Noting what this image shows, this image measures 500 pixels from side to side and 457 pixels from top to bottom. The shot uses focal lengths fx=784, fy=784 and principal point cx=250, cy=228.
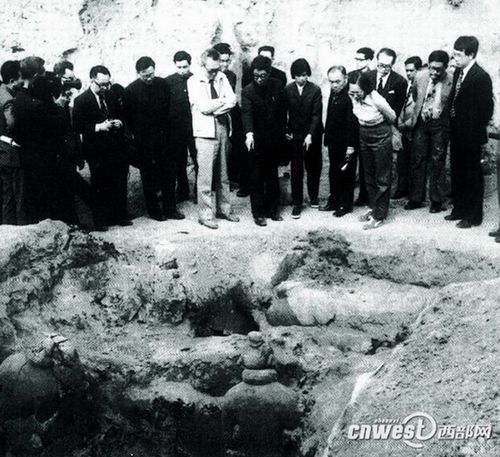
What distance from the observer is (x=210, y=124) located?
8.37m

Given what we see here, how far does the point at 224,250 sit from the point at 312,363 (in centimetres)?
177

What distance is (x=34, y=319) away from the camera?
Result: 23.5 ft

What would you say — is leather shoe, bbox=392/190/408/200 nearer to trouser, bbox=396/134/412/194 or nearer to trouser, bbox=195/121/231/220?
trouser, bbox=396/134/412/194

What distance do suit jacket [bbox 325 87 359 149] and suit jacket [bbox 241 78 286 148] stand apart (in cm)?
58

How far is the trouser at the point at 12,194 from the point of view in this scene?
7953 millimetres

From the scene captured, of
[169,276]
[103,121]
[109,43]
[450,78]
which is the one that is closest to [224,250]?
[169,276]

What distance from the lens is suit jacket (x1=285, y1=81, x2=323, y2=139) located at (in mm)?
8758

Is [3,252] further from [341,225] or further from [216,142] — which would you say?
[341,225]

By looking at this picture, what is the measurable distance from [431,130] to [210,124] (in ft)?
8.08

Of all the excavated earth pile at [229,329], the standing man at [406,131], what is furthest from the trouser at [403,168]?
the excavated earth pile at [229,329]

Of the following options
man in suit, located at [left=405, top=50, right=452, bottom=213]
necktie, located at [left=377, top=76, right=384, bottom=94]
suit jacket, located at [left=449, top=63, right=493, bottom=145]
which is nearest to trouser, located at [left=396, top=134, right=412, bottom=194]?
man in suit, located at [left=405, top=50, right=452, bottom=213]

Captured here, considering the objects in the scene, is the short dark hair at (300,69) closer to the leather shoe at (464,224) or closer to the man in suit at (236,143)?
the man in suit at (236,143)

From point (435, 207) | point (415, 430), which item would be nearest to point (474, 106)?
point (435, 207)

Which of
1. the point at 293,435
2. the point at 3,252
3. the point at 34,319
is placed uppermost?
the point at 3,252
